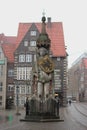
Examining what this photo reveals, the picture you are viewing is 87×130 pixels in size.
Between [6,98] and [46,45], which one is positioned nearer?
A: [46,45]

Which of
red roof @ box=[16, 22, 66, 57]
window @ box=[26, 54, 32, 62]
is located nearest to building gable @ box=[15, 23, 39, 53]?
window @ box=[26, 54, 32, 62]

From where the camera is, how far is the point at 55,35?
101188 mm

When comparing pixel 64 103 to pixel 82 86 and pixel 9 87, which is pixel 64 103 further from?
pixel 82 86

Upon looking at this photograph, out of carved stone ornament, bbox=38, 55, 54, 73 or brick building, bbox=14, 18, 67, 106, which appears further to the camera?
brick building, bbox=14, 18, 67, 106

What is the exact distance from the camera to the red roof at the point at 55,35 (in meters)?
97.6

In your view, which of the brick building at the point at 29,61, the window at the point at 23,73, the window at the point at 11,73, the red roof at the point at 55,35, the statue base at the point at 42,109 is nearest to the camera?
the statue base at the point at 42,109

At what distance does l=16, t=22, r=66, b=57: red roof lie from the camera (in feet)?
320

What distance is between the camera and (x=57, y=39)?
3949 inches

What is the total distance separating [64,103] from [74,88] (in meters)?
93.4

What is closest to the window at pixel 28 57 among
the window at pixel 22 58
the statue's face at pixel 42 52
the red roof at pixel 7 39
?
the window at pixel 22 58

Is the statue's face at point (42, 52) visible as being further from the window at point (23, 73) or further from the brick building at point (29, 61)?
the window at point (23, 73)

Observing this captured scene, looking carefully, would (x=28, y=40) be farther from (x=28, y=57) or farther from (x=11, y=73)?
(x=11, y=73)

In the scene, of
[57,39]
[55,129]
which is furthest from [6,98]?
[55,129]

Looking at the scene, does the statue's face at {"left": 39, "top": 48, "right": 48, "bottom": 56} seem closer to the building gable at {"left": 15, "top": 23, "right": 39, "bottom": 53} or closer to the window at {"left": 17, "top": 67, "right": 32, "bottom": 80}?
the window at {"left": 17, "top": 67, "right": 32, "bottom": 80}
